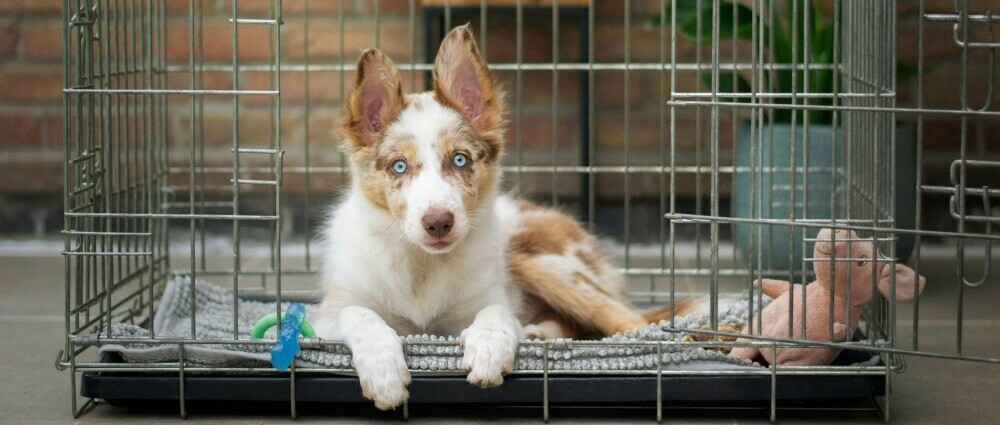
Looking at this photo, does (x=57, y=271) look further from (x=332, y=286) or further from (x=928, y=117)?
(x=928, y=117)

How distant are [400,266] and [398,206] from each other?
19 centimetres

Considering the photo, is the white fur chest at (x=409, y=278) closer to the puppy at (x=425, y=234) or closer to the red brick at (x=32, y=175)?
the puppy at (x=425, y=234)

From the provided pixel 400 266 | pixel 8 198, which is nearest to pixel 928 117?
pixel 400 266

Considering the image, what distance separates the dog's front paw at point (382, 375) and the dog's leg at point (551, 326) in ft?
2.09

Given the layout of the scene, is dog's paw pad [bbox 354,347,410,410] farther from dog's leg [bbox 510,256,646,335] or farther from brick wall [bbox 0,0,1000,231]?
brick wall [bbox 0,0,1000,231]

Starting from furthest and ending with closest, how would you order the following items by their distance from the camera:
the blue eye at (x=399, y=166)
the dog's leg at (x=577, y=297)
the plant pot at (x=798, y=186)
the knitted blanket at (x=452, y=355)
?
the plant pot at (x=798, y=186) → the dog's leg at (x=577, y=297) → the blue eye at (x=399, y=166) → the knitted blanket at (x=452, y=355)

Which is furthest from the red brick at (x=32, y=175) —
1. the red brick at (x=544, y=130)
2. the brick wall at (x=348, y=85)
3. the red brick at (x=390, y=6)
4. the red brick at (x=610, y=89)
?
the red brick at (x=610, y=89)

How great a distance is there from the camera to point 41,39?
188 inches

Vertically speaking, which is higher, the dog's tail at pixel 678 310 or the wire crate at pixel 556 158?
the wire crate at pixel 556 158

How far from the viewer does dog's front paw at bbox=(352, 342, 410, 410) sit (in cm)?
248

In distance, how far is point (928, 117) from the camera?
4621 mm

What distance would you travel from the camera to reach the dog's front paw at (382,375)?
2.48 m

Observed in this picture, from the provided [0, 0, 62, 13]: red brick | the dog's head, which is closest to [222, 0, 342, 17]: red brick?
[0, 0, 62, 13]: red brick

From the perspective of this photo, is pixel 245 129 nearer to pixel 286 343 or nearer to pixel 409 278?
pixel 409 278
